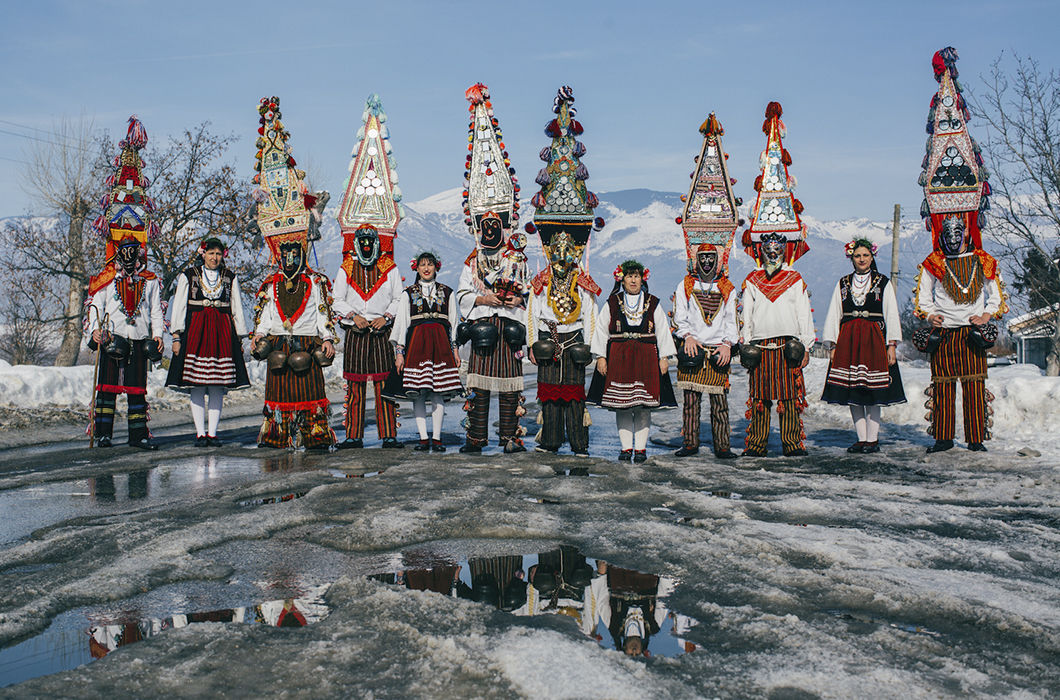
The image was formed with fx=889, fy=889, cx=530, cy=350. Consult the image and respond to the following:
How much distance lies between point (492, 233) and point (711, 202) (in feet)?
7.87

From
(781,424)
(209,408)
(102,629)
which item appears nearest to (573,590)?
(102,629)

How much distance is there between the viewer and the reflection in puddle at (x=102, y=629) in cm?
344

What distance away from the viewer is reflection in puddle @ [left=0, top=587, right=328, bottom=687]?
3.44 m

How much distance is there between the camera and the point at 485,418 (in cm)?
937

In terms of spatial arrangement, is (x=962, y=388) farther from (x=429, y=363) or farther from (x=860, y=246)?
(x=429, y=363)

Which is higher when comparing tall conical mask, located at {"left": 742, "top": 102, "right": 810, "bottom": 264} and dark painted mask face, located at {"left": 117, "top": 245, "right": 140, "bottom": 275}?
tall conical mask, located at {"left": 742, "top": 102, "right": 810, "bottom": 264}

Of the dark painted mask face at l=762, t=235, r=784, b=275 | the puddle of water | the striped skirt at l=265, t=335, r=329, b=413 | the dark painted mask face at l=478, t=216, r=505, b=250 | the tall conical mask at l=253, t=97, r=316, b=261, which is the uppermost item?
the tall conical mask at l=253, t=97, r=316, b=261

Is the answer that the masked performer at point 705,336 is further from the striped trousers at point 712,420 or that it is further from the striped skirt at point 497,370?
the striped skirt at point 497,370

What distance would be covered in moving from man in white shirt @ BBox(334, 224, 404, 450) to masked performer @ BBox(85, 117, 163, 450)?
7.30ft

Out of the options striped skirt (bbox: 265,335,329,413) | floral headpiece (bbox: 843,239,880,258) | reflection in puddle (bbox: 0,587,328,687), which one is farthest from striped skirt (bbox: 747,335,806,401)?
reflection in puddle (bbox: 0,587,328,687)

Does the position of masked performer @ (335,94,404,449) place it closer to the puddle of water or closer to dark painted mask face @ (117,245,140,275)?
the puddle of water

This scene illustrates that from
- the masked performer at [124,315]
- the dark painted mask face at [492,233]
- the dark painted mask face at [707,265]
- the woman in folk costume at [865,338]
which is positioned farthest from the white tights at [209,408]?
the woman in folk costume at [865,338]

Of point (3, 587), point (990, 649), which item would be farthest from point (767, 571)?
point (3, 587)

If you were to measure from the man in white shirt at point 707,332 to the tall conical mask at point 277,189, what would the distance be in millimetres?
4190
